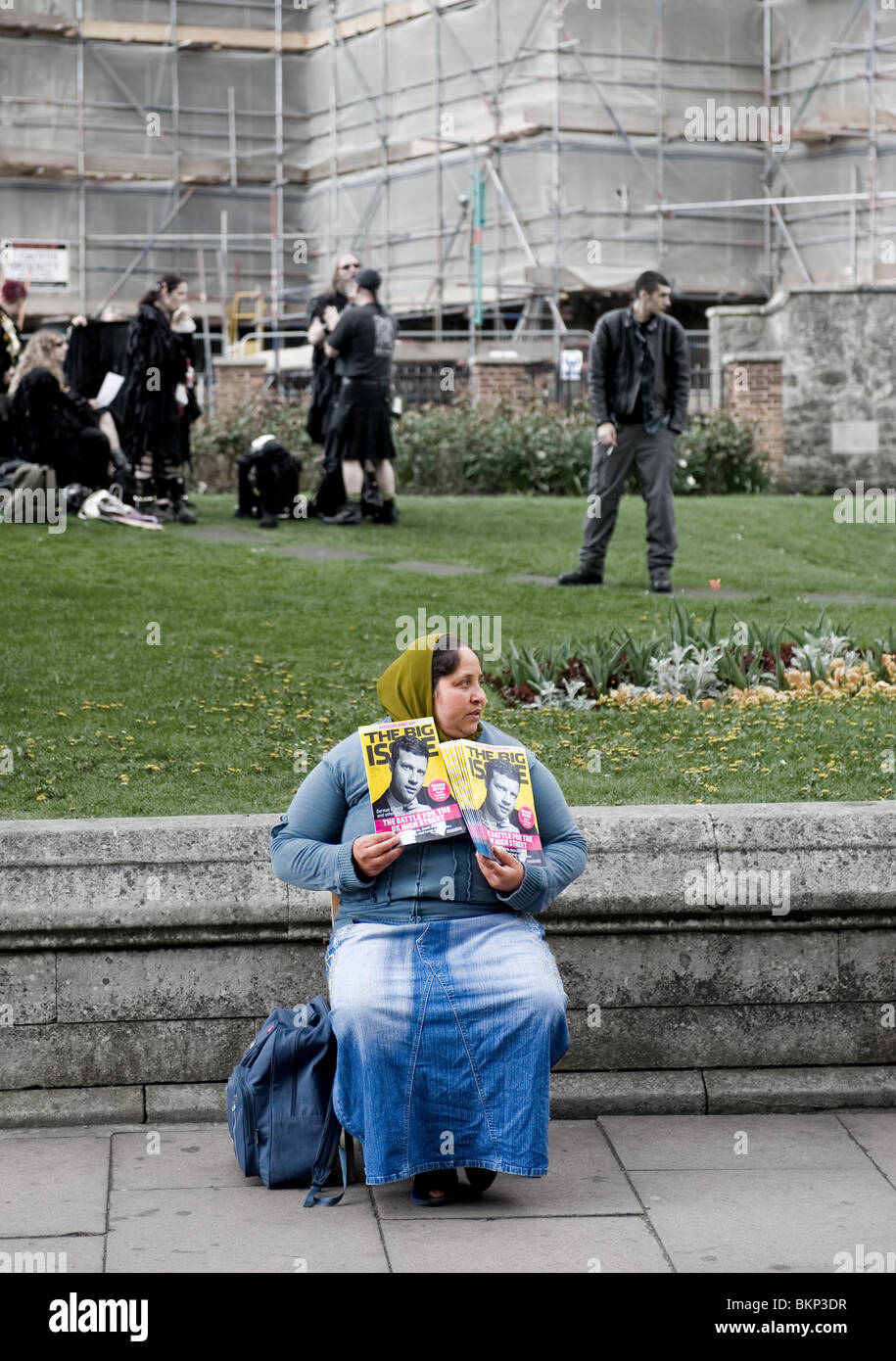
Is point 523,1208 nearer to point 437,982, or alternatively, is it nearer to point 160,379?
point 437,982

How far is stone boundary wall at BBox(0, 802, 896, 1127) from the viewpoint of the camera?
4988mm

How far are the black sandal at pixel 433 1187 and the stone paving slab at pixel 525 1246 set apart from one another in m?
0.07

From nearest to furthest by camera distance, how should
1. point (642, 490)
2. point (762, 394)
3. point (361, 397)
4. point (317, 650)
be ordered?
point (317, 650), point (642, 490), point (361, 397), point (762, 394)

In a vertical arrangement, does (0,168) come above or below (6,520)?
above

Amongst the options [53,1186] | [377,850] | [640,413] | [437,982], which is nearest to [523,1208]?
[437,982]

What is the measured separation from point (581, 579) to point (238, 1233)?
780 cm

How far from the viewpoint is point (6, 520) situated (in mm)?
13289

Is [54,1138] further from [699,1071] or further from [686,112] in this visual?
[686,112]

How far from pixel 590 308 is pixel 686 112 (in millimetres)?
3188

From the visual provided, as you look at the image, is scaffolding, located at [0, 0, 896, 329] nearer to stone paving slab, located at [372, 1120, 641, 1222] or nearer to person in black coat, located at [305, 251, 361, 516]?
person in black coat, located at [305, 251, 361, 516]

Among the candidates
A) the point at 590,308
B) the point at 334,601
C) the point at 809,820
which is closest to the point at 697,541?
the point at 334,601

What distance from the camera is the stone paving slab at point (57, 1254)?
4.05 m

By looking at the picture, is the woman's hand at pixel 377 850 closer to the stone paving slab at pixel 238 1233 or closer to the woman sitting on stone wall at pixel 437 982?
the woman sitting on stone wall at pixel 437 982

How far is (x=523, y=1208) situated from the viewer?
4477 mm
